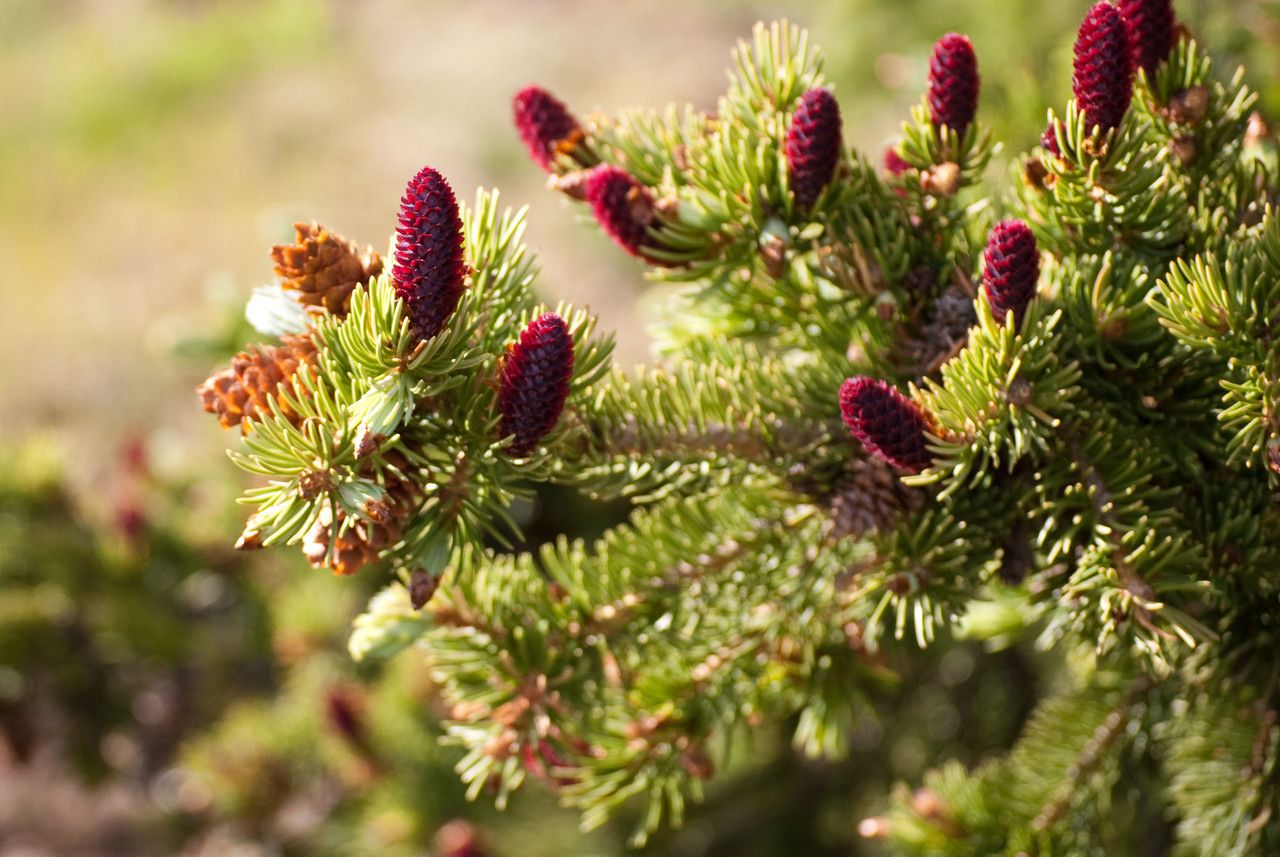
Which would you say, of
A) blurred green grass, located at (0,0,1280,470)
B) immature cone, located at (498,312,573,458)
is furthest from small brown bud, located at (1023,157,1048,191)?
blurred green grass, located at (0,0,1280,470)

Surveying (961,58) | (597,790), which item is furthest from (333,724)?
(961,58)

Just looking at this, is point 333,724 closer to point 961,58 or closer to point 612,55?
point 961,58

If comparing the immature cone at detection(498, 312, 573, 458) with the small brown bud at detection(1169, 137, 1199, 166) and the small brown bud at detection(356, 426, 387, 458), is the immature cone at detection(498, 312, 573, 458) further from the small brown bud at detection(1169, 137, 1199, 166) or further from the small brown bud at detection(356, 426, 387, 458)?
the small brown bud at detection(1169, 137, 1199, 166)

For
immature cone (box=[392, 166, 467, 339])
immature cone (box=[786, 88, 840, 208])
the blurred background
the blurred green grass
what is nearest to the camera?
immature cone (box=[392, 166, 467, 339])

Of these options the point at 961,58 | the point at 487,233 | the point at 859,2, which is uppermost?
the point at 859,2

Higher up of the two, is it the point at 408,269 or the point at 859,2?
the point at 859,2
